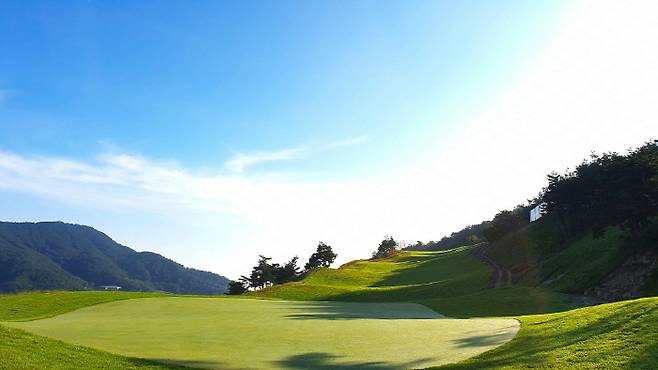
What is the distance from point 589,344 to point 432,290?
4676cm

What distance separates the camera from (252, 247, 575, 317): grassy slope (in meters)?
40.4

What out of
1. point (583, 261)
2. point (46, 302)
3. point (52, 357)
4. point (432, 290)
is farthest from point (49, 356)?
point (432, 290)

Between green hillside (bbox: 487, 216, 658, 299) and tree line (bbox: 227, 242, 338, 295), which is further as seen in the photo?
tree line (bbox: 227, 242, 338, 295)

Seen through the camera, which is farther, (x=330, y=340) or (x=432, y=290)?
(x=432, y=290)

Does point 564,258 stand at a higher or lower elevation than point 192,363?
higher

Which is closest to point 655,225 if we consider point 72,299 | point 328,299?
point 328,299

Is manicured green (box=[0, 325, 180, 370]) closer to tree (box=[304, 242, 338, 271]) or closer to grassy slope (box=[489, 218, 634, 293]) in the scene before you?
grassy slope (box=[489, 218, 634, 293])

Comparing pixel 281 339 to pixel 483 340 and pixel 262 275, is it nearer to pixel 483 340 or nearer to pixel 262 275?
pixel 483 340

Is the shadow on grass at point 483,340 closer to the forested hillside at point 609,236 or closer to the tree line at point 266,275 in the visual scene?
the forested hillside at point 609,236

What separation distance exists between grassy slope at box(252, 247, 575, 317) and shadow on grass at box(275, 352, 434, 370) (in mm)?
23143

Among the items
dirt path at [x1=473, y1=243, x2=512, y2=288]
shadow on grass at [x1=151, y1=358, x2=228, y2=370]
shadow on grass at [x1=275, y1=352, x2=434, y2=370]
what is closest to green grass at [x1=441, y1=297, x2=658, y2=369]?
shadow on grass at [x1=275, y1=352, x2=434, y2=370]

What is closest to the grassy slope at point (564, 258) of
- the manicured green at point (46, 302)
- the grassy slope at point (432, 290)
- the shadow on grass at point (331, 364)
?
the grassy slope at point (432, 290)

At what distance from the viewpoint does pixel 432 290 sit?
63.2 meters

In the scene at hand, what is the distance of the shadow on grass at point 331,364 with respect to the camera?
1692 cm
